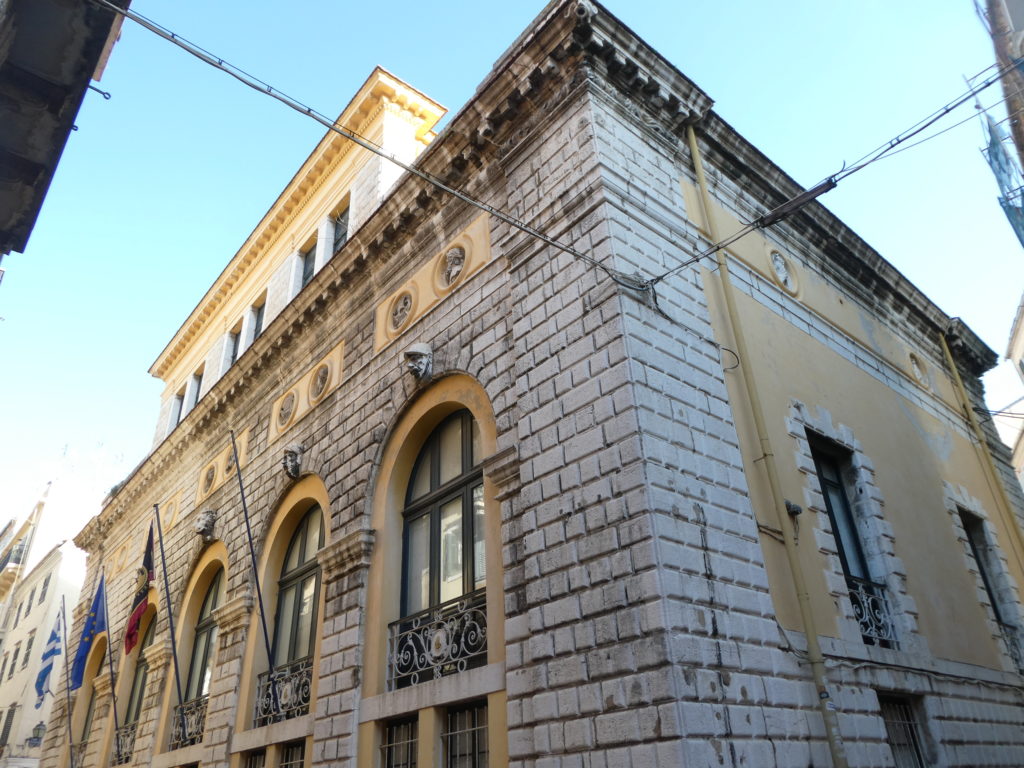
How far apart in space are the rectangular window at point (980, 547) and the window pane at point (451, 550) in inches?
316

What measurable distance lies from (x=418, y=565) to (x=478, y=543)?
1336 mm

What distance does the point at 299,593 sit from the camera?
12547 mm

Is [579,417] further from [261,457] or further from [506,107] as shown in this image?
[261,457]

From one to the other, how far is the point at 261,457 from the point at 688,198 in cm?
912

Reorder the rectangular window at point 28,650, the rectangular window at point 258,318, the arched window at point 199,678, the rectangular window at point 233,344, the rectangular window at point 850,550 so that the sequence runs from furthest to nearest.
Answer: the rectangular window at point 28,650
the rectangular window at point 233,344
the rectangular window at point 258,318
the arched window at point 199,678
the rectangular window at point 850,550

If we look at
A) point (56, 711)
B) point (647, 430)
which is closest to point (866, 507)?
point (647, 430)

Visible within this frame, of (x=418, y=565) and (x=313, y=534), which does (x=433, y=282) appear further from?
(x=313, y=534)

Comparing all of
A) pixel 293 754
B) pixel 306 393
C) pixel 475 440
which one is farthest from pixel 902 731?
pixel 306 393

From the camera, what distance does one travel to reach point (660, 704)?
5.95m

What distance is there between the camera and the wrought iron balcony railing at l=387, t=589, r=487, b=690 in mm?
8508

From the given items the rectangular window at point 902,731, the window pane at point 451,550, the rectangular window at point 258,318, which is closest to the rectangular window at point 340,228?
the rectangular window at point 258,318

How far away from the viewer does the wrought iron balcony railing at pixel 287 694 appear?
435 inches

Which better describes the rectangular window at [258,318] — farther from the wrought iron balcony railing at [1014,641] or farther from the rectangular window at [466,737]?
the wrought iron balcony railing at [1014,641]

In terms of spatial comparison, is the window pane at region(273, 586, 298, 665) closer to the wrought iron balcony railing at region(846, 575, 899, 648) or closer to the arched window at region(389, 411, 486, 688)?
the arched window at region(389, 411, 486, 688)
